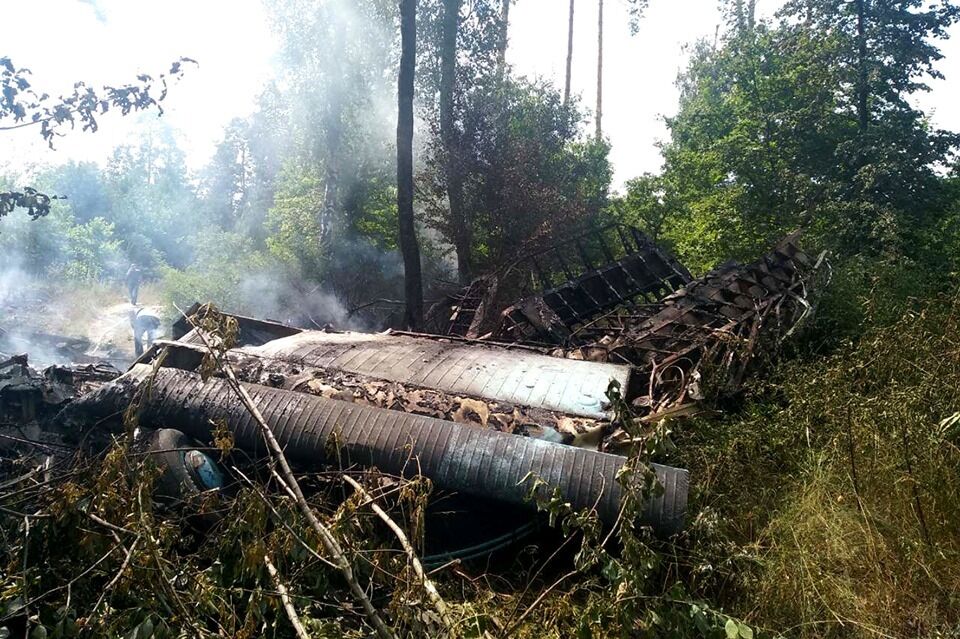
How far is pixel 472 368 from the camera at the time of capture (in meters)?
5.35

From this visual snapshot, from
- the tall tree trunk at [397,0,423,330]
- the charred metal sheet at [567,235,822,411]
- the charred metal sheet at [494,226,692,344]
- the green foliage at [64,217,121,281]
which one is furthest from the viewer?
the green foliage at [64,217,121,281]

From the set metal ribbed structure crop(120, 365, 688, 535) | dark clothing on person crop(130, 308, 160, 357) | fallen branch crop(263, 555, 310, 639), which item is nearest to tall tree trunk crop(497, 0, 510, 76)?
dark clothing on person crop(130, 308, 160, 357)

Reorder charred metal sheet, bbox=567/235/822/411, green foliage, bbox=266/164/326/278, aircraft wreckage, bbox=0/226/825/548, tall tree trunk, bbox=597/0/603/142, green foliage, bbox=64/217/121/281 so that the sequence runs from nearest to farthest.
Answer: aircraft wreckage, bbox=0/226/825/548 < charred metal sheet, bbox=567/235/822/411 < green foliage, bbox=266/164/326/278 < green foliage, bbox=64/217/121/281 < tall tree trunk, bbox=597/0/603/142

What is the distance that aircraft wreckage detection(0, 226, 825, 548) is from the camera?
12.1ft

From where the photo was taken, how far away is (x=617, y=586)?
2.52 meters

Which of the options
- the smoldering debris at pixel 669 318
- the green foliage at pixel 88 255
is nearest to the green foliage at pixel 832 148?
the smoldering debris at pixel 669 318

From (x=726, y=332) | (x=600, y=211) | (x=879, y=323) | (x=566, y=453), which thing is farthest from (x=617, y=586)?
(x=600, y=211)

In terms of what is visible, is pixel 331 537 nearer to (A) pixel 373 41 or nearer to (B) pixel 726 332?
(B) pixel 726 332

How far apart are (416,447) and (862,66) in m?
10.6

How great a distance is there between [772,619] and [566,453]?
147cm

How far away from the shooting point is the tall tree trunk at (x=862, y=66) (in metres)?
9.63

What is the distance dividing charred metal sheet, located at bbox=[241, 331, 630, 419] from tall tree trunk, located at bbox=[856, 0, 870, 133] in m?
8.03

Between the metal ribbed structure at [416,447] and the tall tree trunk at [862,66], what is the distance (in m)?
9.32

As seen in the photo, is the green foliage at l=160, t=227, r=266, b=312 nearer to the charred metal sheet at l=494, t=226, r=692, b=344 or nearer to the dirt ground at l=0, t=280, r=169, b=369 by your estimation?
the dirt ground at l=0, t=280, r=169, b=369
